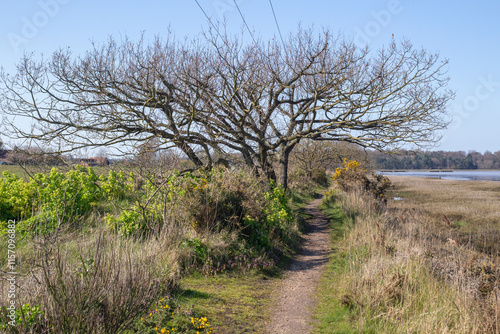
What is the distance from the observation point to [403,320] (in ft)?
15.3

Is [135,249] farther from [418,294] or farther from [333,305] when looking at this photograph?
[418,294]

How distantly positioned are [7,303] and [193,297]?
278 cm

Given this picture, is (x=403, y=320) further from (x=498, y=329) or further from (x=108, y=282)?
(x=108, y=282)

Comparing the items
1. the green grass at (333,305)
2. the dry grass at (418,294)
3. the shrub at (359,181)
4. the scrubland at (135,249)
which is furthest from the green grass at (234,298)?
the shrub at (359,181)

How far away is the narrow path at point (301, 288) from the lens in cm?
510

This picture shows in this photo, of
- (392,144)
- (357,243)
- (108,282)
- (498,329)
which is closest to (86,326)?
(108,282)

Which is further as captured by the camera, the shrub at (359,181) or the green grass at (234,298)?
the shrub at (359,181)

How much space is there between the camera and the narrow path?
5102mm

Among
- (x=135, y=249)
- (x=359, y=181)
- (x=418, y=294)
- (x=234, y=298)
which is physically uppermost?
(x=359, y=181)

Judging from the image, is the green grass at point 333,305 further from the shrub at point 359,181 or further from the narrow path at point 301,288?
the shrub at point 359,181

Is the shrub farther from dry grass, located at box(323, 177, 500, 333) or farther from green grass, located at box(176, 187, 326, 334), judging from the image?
green grass, located at box(176, 187, 326, 334)

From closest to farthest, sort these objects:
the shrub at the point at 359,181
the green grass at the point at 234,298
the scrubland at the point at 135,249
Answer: the scrubland at the point at 135,249
the green grass at the point at 234,298
the shrub at the point at 359,181

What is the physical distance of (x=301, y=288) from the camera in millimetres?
6762

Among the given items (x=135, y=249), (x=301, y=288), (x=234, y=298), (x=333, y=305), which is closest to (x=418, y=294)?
(x=333, y=305)
